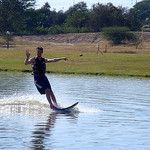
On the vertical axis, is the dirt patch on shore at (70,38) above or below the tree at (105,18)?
below

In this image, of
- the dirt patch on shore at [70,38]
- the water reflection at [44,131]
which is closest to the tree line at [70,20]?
the dirt patch on shore at [70,38]

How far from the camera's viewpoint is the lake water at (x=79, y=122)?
9.44 meters

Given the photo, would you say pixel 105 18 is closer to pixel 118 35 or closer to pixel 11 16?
pixel 11 16

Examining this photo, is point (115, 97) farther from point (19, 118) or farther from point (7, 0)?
point (7, 0)

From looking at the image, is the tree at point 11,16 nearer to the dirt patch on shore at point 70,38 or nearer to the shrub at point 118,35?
the dirt patch on shore at point 70,38

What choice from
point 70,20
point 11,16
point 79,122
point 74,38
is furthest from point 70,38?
point 79,122

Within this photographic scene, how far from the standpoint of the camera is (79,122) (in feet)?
39.1

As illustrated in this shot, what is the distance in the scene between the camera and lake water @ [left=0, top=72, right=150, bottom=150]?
31.0ft

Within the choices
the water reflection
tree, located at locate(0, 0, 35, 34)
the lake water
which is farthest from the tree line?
the water reflection

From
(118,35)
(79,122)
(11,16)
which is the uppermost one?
(11,16)

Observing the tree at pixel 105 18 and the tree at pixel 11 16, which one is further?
the tree at pixel 105 18

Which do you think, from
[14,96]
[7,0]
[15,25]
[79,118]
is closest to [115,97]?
[14,96]

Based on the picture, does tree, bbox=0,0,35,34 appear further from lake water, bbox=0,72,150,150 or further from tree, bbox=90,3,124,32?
lake water, bbox=0,72,150,150

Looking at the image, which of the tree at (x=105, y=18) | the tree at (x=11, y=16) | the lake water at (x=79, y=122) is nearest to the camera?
the lake water at (x=79, y=122)
